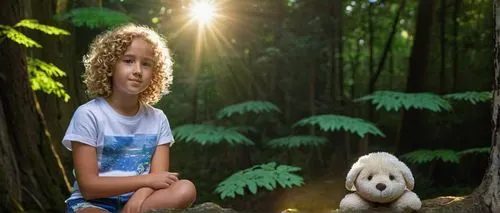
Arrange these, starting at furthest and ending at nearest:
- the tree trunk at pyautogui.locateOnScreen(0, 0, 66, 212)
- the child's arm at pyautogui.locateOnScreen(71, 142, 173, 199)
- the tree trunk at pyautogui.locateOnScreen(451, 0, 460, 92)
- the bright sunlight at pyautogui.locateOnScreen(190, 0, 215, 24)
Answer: the tree trunk at pyautogui.locateOnScreen(451, 0, 460, 92)
the bright sunlight at pyautogui.locateOnScreen(190, 0, 215, 24)
the tree trunk at pyautogui.locateOnScreen(0, 0, 66, 212)
the child's arm at pyautogui.locateOnScreen(71, 142, 173, 199)

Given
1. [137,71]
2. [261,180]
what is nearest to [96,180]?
[137,71]

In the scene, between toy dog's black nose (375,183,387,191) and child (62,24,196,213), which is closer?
child (62,24,196,213)

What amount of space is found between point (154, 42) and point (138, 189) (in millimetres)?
624

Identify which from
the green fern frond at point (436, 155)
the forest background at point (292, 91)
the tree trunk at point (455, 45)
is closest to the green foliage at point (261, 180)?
the forest background at point (292, 91)

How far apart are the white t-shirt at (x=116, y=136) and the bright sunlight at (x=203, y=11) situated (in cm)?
729

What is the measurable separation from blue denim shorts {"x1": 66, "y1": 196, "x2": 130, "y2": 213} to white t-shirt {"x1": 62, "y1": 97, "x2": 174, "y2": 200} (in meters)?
0.03

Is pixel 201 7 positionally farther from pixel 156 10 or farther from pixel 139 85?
pixel 139 85

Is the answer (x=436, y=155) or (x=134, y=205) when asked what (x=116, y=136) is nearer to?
(x=134, y=205)

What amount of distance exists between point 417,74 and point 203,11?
4.08 m

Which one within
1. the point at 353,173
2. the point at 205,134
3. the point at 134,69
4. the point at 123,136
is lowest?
the point at 205,134

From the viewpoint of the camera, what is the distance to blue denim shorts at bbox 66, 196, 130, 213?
2.28m

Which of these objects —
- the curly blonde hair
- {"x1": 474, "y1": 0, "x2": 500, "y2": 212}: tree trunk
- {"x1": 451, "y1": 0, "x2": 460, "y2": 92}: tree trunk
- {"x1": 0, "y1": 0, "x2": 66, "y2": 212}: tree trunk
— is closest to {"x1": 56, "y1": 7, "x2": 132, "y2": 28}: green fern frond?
{"x1": 0, "y1": 0, "x2": 66, "y2": 212}: tree trunk

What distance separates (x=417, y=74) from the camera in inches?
406

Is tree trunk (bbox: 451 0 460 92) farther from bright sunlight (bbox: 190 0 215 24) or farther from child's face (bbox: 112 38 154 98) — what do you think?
child's face (bbox: 112 38 154 98)
